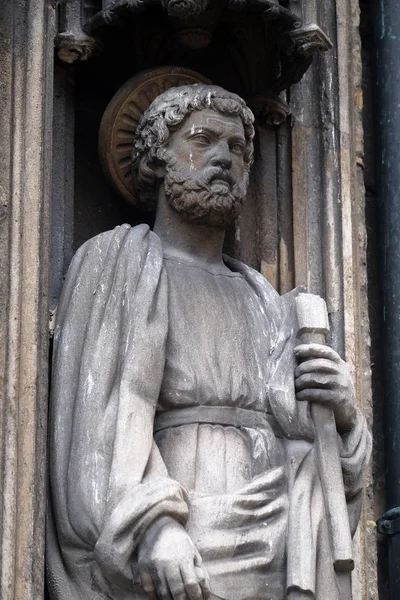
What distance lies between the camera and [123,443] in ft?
20.1

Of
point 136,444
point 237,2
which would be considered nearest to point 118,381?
point 136,444

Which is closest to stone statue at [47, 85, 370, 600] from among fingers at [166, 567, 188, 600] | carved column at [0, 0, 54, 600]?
fingers at [166, 567, 188, 600]

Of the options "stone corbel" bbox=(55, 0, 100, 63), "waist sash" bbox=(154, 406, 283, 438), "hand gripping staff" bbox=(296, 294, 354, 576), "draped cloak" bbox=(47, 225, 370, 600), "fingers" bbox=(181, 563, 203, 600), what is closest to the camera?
"fingers" bbox=(181, 563, 203, 600)

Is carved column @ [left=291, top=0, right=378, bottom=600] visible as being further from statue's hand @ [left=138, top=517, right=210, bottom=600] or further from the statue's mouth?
statue's hand @ [left=138, top=517, right=210, bottom=600]

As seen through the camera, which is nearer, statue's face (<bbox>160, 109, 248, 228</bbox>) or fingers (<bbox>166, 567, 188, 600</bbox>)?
fingers (<bbox>166, 567, 188, 600</bbox>)

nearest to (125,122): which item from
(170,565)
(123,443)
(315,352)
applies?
(315,352)

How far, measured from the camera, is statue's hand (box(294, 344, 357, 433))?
21.0 ft

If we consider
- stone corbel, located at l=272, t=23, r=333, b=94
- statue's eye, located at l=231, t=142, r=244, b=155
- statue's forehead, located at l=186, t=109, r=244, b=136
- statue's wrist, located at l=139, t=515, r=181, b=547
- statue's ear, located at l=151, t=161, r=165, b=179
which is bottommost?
statue's wrist, located at l=139, t=515, r=181, b=547

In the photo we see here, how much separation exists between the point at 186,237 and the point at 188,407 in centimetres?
62

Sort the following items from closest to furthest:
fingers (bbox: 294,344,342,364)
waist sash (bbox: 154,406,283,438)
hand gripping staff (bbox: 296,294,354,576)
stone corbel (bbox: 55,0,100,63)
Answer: hand gripping staff (bbox: 296,294,354,576), waist sash (bbox: 154,406,283,438), fingers (bbox: 294,344,342,364), stone corbel (bbox: 55,0,100,63)

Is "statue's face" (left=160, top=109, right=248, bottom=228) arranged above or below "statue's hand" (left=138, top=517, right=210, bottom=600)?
above

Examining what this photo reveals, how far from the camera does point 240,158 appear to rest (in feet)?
22.1

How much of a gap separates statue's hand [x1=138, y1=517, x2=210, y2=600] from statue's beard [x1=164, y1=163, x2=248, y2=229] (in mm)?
1093

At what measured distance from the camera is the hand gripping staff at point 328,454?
6.21 meters
